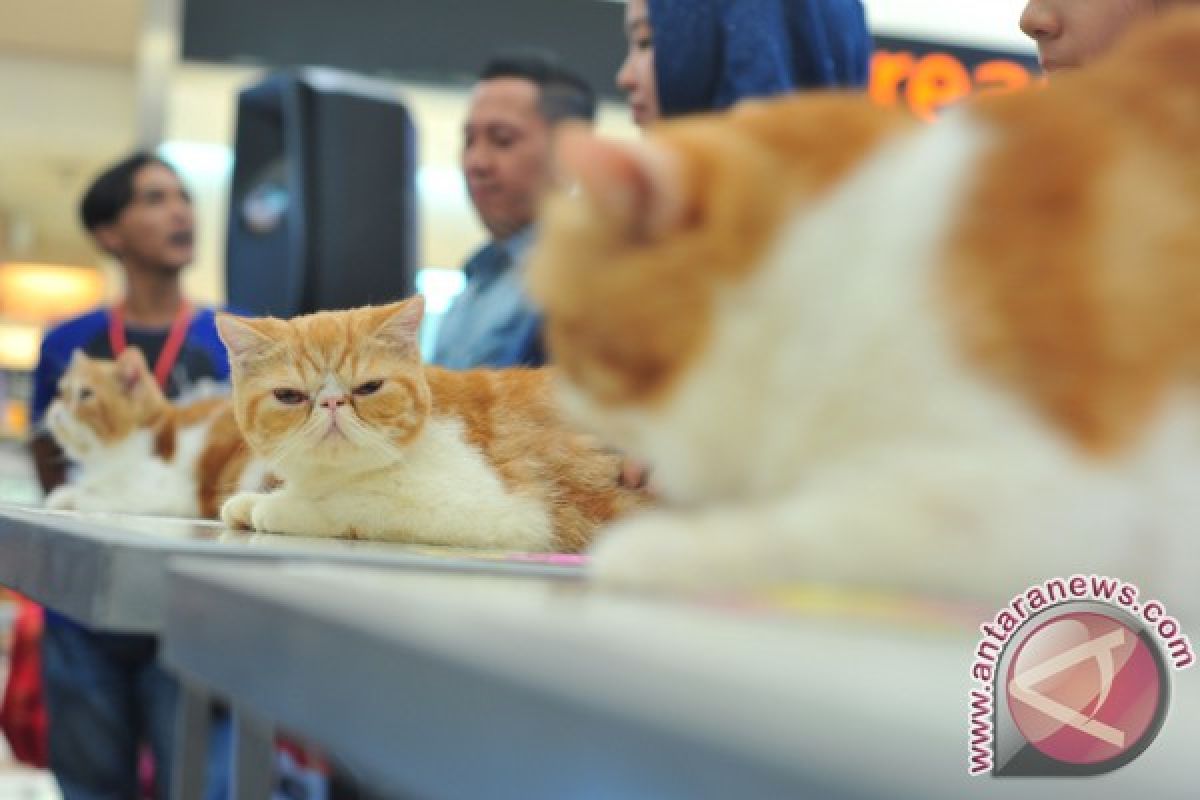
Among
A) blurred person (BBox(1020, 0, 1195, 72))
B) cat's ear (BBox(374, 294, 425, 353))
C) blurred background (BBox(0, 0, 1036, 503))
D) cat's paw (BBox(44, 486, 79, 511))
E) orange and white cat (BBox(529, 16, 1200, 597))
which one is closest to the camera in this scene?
orange and white cat (BBox(529, 16, 1200, 597))

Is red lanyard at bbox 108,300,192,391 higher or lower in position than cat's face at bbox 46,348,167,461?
higher

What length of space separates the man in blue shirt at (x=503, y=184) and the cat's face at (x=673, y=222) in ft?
1.98

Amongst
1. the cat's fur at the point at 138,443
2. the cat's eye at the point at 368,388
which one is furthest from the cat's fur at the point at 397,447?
the cat's fur at the point at 138,443

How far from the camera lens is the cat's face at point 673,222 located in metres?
0.47

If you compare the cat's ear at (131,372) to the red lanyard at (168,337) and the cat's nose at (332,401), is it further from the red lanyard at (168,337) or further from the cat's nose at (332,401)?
the cat's nose at (332,401)

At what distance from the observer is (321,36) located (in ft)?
12.8

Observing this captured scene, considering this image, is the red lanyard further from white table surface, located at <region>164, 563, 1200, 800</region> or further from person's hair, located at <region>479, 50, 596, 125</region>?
white table surface, located at <region>164, 563, 1200, 800</region>

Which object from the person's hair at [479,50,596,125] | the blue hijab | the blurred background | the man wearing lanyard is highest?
the blurred background

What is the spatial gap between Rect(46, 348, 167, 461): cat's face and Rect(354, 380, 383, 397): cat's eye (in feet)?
2.03

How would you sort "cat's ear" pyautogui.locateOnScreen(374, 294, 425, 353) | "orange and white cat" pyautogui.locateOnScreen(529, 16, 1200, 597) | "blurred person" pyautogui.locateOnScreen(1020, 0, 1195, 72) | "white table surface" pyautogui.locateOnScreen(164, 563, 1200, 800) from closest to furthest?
"white table surface" pyautogui.locateOnScreen(164, 563, 1200, 800) < "orange and white cat" pyautogui.locateOnScreen(529, 16, 1200, 597) < "blurred person" pyautogui.locateOnScreen(1020, 0, 1195, 72) < "cat's ear" pyautogui.locateOnScreen(374, 294, 425, 353)

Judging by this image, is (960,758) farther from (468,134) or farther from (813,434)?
(468,134)

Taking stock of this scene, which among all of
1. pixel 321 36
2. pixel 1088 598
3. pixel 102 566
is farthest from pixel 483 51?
pixel 1088 598

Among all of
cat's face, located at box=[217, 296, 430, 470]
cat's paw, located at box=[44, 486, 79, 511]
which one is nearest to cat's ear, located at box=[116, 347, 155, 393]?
cat's paw, located at box=[44, 486, 79, 511]

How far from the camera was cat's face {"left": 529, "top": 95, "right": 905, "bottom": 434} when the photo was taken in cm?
47
